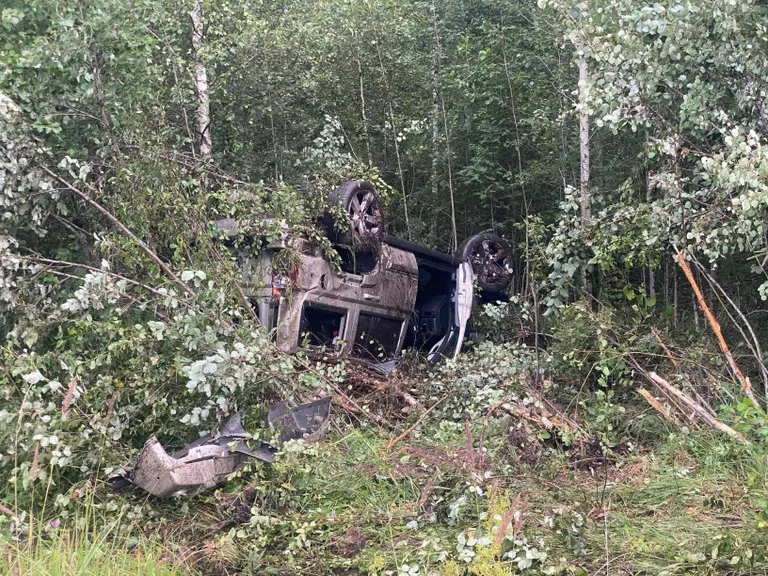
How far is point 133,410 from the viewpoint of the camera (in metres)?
4.54

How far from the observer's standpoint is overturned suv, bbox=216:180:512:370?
19.7 feet

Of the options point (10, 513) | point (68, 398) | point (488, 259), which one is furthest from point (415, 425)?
point (488, 259)

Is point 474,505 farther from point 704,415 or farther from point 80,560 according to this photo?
point 80,560

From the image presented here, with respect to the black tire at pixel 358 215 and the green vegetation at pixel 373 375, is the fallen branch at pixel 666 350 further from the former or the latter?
the black tire at pixel 358 215

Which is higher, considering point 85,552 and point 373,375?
point 85,552

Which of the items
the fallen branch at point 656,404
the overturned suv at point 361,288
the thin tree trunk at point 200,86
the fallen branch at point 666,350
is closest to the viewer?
the fallen branch at point 656,404

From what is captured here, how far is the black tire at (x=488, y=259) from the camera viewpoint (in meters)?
9.20

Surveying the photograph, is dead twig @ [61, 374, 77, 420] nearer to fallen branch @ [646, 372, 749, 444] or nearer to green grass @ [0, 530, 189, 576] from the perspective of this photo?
green grass @ [0, 530, 189, 576]

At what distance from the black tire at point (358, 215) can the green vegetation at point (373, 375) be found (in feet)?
0.86

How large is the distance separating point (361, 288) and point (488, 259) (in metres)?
2.94

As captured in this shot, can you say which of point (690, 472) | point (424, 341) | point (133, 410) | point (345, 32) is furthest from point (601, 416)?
point (345, 32)

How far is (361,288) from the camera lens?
700 centimetres

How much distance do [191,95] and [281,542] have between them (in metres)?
6.93

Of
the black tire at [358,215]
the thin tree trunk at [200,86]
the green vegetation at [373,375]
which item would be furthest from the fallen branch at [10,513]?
the thin tree trunk at [200,86]
